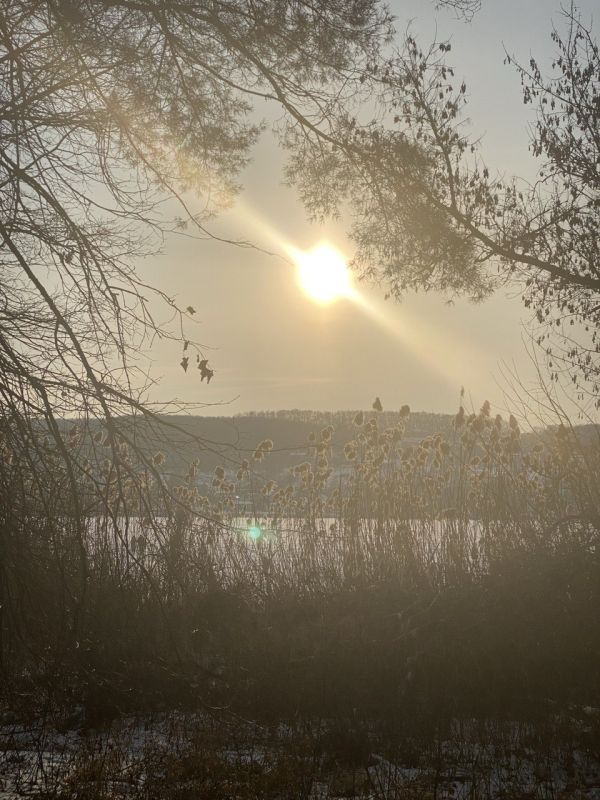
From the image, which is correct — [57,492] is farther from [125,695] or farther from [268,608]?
[268,608]

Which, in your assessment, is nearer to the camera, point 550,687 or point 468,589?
point 550,687

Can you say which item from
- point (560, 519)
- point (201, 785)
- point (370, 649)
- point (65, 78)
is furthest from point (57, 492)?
point (560, 519)

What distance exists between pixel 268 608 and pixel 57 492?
4.43 m

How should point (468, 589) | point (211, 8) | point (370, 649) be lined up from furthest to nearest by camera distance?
point (468, 589), point (370, 649), point (211, 8)

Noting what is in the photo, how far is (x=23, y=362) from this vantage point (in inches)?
148

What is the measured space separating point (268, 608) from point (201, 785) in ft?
12.2

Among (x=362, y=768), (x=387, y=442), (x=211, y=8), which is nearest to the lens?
(x=362, y=768)

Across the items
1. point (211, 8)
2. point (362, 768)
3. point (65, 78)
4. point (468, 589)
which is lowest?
point (362, 768)

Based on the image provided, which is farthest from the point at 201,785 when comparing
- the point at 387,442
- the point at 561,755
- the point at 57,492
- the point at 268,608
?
the point at 387,442

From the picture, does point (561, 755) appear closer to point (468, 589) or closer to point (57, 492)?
A: point (468, 589)

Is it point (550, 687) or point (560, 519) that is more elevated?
point (560, 519)

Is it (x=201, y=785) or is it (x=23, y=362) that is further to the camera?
(x=201, y=785)

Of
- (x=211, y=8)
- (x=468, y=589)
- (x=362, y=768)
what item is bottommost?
(x=362, y=768)

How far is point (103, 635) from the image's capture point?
21.5 ft
